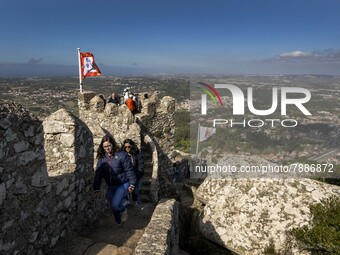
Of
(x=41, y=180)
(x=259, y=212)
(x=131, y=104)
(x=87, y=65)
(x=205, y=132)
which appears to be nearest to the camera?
(x=41, y=180)

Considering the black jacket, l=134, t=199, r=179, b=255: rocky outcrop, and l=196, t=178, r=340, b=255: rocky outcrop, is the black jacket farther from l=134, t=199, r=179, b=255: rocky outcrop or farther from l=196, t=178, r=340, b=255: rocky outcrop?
l=196, t=178, r=340, b=255: rocky outcrop

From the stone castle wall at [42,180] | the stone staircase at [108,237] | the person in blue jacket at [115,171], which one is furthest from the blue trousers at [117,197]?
the stone castle wall at [42,180]

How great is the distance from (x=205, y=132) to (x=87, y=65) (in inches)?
224

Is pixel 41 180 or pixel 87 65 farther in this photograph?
pixel 87 65

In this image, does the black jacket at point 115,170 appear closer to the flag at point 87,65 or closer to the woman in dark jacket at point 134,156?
the woman in dark jacket at point 134,156

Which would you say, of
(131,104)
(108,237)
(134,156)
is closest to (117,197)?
(108,237)

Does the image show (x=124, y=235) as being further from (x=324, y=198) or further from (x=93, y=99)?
(x=93, y=99)

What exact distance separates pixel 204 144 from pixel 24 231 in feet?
29.8

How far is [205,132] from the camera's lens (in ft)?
38.7

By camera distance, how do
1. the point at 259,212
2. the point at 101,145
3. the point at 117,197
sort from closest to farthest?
the point at 101,145, the point at 117,197, the point at 259,212

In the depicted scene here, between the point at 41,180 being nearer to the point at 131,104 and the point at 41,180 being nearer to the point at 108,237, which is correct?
the point at 108,237

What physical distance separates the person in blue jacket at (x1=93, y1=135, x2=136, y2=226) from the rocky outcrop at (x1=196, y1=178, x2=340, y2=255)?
103 inches

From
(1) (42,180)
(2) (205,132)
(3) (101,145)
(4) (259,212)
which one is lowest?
(4) (259,212)

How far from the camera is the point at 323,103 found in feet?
34.0
